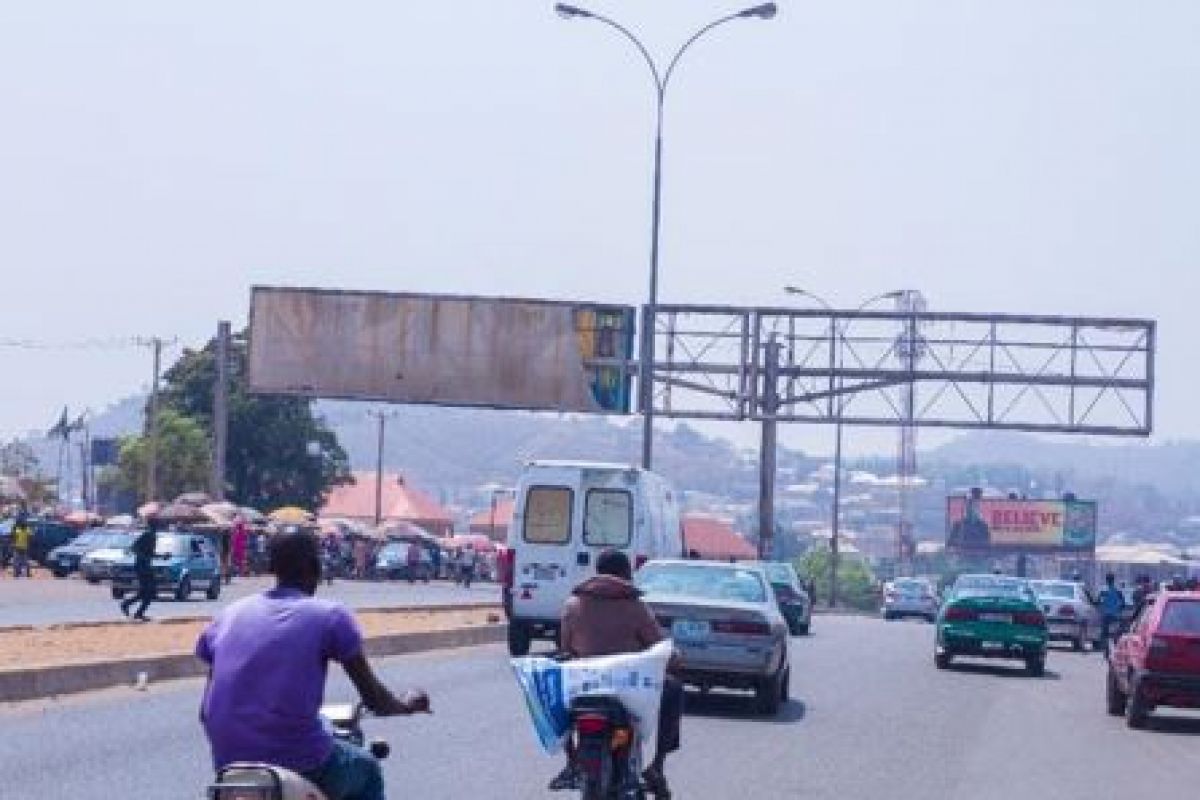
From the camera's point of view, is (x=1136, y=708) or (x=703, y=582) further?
(x=1136, y=708)

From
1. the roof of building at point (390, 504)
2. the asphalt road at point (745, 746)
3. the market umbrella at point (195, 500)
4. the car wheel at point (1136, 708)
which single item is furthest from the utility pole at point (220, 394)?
the roof of building at point (390, 504)

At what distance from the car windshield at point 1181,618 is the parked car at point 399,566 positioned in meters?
63.5

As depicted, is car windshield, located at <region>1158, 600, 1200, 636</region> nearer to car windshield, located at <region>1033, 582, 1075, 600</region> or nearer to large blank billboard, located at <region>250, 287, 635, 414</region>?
car windshield, located at <region>1033, 582, 1075, 600</region>

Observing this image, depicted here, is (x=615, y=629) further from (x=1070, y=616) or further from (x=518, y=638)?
(x=1070, y=616)

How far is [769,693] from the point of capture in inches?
977

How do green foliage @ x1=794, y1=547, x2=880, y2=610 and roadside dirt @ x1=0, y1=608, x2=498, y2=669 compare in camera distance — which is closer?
roadside dirt @ x1=0, y1=608, x2=498, y2=669

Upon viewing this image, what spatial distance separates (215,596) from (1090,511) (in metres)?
93.0

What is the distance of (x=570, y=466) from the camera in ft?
111

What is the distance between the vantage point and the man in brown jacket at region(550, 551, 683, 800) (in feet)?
47.4

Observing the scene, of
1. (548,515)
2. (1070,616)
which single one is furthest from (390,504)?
(548,515)

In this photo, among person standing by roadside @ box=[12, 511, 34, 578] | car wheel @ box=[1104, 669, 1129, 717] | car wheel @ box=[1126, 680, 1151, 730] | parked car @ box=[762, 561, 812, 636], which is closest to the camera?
car wheel @ box=[1126, 680, 1151, 730]

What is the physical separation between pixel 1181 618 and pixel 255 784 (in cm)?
1904

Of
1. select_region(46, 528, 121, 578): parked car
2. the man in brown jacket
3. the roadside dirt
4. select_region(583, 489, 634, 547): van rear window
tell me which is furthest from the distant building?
the man in brown jacket

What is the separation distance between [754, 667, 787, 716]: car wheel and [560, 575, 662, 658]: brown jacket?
10.1 meters
